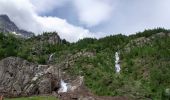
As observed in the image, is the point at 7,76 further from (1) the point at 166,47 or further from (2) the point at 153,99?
(1) the point at 166,47

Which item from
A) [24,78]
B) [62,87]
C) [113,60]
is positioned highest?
[113,60]

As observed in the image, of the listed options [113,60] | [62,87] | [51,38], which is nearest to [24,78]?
[62,87]

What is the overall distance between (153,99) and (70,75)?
23.0 m

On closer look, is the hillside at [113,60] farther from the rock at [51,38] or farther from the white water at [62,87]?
the white water at [62,87]

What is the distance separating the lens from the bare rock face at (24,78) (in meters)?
86.8

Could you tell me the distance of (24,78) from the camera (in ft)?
296

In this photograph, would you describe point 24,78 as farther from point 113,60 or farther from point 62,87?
point 113,60

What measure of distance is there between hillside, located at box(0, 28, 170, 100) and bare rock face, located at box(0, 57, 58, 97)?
199 inches

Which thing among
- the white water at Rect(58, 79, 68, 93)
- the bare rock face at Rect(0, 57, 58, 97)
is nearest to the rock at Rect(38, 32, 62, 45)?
the bare rock face at Rect(0, 57, 58, 97)

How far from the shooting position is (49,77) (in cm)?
8975

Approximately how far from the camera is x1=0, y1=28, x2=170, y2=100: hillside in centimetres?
8425

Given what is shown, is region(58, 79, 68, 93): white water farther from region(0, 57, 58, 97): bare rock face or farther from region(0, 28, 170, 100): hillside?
region(0, 28, 170, 100): hillside

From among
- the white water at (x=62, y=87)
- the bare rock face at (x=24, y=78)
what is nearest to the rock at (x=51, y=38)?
the bare rock face at (x=24, y=78)

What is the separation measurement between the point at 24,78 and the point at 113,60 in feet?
81.5
